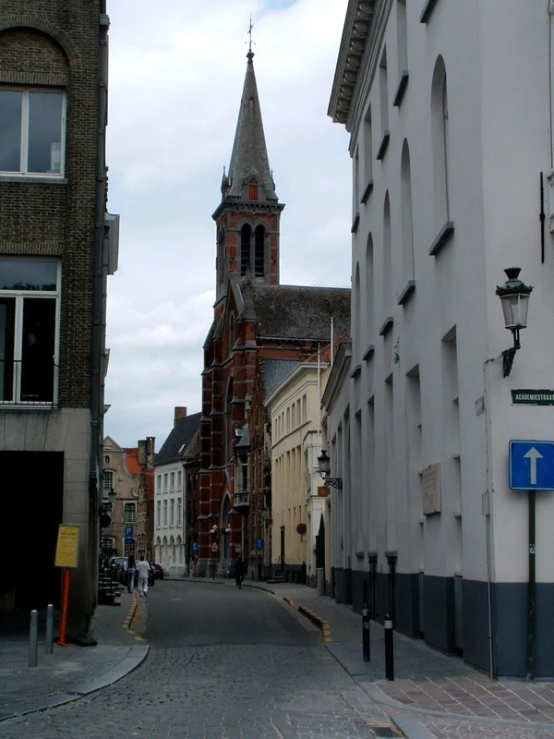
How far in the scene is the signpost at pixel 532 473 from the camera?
12.3 metres

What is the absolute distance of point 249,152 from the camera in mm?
106062

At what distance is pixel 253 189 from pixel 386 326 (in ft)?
283

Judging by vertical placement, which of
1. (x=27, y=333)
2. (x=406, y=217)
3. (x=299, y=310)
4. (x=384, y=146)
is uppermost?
(x=299, y=310)

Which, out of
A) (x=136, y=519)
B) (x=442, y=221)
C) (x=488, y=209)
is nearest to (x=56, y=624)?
(x=442, y=221)

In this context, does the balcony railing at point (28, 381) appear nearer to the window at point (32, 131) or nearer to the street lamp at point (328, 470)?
the window at point (32, 131)

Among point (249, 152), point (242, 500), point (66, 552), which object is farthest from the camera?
point (249, 152)

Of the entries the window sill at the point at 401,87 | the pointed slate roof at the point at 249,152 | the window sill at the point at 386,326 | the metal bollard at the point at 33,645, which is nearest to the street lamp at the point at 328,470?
the window sill at the point at 386,326

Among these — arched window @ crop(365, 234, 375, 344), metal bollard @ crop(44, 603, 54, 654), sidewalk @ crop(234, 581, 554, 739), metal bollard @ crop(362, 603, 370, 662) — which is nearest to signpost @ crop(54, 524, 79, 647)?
metal bollard @ crop(44, 603, 54, 654)

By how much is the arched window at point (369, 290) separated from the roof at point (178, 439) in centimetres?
8741

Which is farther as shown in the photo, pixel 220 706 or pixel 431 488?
pixel 431 488

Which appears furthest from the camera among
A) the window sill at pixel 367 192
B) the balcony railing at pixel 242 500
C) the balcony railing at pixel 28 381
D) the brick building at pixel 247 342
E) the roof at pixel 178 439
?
the roof at pixel 178 439

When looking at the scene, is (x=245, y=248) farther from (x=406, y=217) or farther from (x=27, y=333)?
(x=27, y=333)

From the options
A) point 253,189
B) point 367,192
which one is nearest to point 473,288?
point 367,192

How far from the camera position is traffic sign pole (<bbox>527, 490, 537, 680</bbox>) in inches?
479
